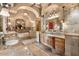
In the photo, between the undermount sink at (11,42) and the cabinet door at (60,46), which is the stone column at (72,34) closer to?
the cabinet door at (60,46)

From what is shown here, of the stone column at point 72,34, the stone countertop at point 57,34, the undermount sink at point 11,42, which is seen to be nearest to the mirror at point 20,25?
the undermount sink at point 11,42

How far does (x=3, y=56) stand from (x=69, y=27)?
1310 millimetres

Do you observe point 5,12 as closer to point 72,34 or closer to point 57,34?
point 57,34

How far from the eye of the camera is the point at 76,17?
2500 millimetres

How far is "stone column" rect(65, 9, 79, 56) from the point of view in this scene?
2.48 metres

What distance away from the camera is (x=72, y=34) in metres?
2.48

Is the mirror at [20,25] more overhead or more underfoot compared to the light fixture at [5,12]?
more underfoot

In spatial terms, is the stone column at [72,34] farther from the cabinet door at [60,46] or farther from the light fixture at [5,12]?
the light fixture at [5,12]

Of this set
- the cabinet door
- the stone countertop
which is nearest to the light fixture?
the stone countertop

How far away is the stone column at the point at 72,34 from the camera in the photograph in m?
2.48

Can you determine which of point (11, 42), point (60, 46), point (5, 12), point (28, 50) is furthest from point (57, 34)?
point (5, 12)

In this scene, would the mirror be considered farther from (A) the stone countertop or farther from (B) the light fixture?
(A) the stone countertop

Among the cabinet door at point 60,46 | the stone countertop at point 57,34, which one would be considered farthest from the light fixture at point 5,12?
the cabinet door at point 60,46

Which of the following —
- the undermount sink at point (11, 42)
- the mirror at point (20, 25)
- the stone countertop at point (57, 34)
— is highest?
the mirror at point (20, 25)
